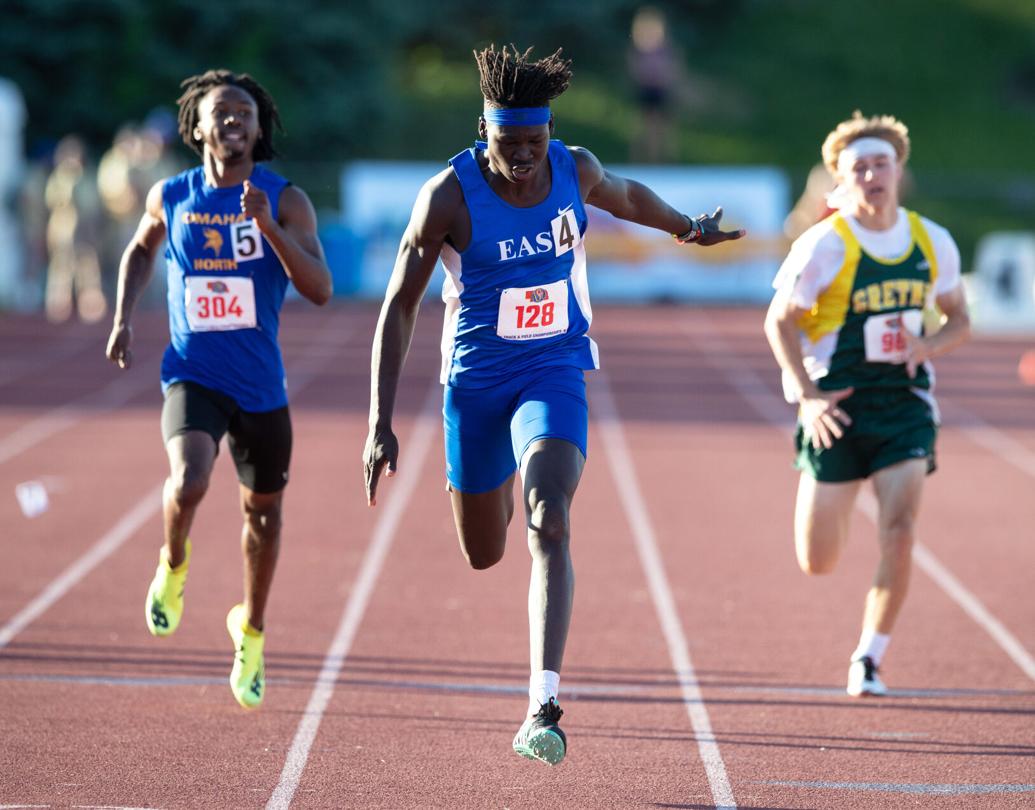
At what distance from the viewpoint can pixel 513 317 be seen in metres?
4.93

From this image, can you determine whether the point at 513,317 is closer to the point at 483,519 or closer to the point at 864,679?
the point at 483,519

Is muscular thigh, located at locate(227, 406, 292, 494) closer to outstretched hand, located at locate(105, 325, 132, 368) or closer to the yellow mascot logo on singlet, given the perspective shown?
outstretched hand, located at locate(105, 325, 132, 368)

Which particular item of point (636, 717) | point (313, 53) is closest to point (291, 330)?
point (313, 53)

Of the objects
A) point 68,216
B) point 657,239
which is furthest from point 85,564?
point 657,239

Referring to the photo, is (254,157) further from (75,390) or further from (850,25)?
(850,25)

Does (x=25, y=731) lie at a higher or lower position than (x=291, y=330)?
higher

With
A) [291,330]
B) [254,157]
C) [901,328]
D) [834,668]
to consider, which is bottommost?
[291,330]

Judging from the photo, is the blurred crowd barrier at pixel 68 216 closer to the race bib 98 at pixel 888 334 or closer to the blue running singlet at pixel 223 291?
the blue running singlet at pixel 223 291

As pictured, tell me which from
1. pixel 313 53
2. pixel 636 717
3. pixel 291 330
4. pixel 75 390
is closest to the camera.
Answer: pixel 636 717

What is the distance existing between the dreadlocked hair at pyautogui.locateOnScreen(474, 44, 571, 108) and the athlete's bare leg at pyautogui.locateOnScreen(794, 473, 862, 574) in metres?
1.78

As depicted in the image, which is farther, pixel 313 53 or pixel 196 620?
pixel 313 53

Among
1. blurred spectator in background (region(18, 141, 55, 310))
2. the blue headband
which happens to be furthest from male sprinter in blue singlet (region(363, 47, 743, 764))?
blurred spectator in background (region(18, 141, 55, 310))

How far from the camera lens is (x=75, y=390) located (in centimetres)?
1522

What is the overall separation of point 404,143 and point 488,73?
28587mm
